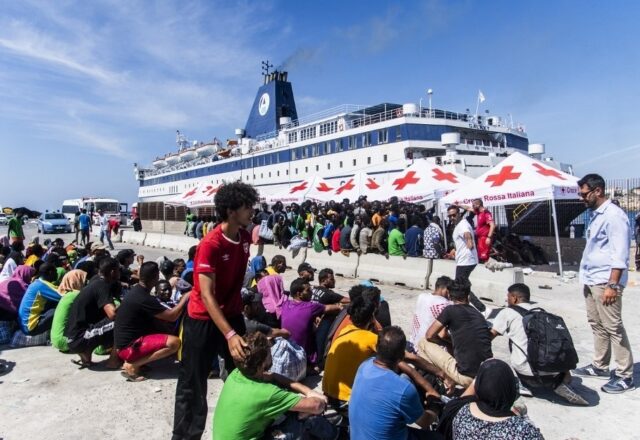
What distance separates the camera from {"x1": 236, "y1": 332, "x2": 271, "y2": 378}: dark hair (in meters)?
2.53

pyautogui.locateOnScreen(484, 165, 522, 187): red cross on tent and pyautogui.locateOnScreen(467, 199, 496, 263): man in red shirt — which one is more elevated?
pyautogui.locateOnScreen(484, 165, 522, 187): red cross on tent

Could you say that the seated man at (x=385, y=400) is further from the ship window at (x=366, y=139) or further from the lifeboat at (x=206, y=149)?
the lifeboat at (x=206, y=149)

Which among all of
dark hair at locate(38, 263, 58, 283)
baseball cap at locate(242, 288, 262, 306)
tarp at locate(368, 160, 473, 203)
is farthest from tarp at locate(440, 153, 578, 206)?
dark hair at locate(38, 263, 58, 283)

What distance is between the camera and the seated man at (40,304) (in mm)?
5594

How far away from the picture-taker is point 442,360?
3980 millimetres

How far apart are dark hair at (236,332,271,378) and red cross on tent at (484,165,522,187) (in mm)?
9809

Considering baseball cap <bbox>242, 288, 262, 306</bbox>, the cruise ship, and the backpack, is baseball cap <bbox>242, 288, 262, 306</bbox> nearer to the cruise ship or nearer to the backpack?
the backpack

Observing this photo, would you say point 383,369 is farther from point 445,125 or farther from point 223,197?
point 445,125

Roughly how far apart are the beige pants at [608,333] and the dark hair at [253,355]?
340 cm

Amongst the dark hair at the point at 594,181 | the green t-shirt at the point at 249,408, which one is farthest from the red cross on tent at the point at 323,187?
the green t-shirt at the point at 249,408

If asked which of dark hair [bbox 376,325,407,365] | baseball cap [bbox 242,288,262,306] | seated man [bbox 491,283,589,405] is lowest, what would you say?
seated man [bbox 491,283,589,405]

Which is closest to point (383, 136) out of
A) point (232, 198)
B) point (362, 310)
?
point (362, 310)

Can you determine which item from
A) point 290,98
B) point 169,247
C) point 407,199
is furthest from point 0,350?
point 290,98

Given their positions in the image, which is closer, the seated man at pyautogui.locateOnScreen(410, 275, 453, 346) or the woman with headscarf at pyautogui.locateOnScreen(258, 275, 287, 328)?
the seated man at pyautogui.locateOnScreen(410, 275, 453, 346)
